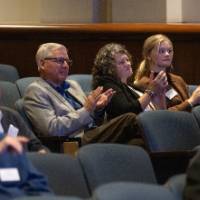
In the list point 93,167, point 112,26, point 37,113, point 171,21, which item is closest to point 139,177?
point 93,167

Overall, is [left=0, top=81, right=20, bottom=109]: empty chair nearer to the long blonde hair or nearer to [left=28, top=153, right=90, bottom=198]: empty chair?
the long blonde hair

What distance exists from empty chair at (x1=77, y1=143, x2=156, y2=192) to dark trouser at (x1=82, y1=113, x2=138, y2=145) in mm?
771

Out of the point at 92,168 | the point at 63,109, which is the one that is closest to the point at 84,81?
the point at 63,109

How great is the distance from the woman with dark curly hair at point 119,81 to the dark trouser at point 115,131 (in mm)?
355

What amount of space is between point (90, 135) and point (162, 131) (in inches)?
16.4

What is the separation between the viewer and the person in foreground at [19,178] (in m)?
2.66

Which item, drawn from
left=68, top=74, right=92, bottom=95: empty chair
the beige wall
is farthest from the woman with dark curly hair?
the beige wall

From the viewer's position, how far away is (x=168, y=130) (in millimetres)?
4039

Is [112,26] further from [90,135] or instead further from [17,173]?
[17,173]

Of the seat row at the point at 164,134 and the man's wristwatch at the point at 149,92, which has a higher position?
the man's wristwatch at the point at 149,92

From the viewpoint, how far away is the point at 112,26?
6.03 metres

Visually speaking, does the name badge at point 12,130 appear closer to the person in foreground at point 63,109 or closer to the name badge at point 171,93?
the person in foreground at point 63,109

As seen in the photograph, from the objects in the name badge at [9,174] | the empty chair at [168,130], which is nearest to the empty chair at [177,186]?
the name badge at [9,174]

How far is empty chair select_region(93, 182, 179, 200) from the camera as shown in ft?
7.68
